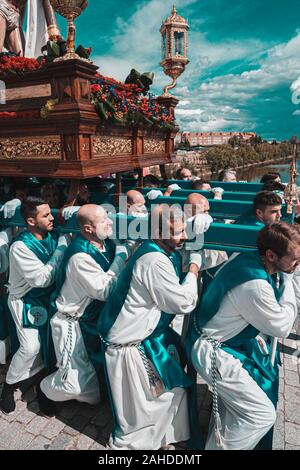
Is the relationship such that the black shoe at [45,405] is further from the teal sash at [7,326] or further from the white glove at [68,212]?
the white glove at [68,212]

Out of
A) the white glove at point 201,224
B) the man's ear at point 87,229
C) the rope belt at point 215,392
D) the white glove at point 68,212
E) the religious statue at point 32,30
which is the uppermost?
the religious statue at point 32,30

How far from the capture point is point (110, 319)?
2.69 meters

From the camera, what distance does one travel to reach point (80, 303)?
9.89 ft

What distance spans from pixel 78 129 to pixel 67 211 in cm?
82

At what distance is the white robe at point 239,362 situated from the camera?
7.48ft

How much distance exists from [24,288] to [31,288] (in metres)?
0.07

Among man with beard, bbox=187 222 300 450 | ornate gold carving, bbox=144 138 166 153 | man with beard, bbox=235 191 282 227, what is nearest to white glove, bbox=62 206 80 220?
man with beard, bbox=187 222 300 450

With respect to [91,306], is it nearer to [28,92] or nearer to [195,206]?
[195,206]

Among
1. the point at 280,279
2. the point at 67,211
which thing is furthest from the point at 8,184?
the point at 280,279

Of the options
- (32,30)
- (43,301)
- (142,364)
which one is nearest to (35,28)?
(32,30)

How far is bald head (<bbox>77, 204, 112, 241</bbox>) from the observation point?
9.37 feet

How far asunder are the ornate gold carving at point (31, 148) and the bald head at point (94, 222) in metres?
0.86

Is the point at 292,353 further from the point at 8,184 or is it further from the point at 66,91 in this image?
the point at 8,184

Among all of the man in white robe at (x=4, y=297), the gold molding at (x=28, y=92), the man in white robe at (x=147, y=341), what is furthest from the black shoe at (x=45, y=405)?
the gold molding at (x=28, y=92)
